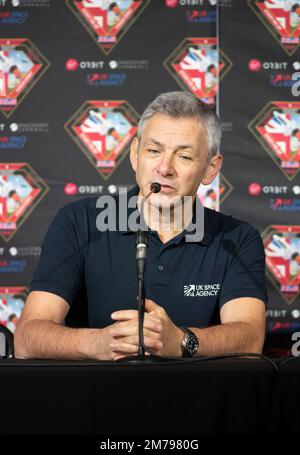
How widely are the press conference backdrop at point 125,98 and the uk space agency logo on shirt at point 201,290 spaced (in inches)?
54.9

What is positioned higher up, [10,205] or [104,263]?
[10,205]

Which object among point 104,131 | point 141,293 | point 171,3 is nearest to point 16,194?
point 104,131

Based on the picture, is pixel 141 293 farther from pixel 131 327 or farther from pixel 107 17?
pixel 107 17

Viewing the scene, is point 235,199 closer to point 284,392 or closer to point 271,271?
point 271,271

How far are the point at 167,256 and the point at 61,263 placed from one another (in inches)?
13.4

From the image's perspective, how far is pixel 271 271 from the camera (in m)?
3.41

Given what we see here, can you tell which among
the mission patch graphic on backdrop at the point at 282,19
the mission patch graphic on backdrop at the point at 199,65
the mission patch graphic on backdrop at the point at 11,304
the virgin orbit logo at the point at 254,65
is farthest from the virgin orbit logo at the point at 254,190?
the mission patch graphic on backdrop at the point at 11,304

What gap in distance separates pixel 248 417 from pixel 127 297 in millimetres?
918

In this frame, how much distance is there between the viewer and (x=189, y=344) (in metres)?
1.69

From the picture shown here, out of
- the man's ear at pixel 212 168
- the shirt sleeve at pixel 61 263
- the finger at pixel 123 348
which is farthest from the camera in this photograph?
the man's ear at pixel 212 168

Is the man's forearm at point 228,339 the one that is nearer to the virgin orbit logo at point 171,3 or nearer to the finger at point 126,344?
the finger at point 126,344

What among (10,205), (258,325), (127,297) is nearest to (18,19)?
(10,205)

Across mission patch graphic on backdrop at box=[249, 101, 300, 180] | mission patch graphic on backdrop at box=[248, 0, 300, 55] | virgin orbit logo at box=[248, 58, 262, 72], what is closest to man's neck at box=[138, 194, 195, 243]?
mission patch graphic on backdrop at box=[249, 101, 300, 180]

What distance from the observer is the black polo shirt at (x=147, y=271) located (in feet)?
6.75
